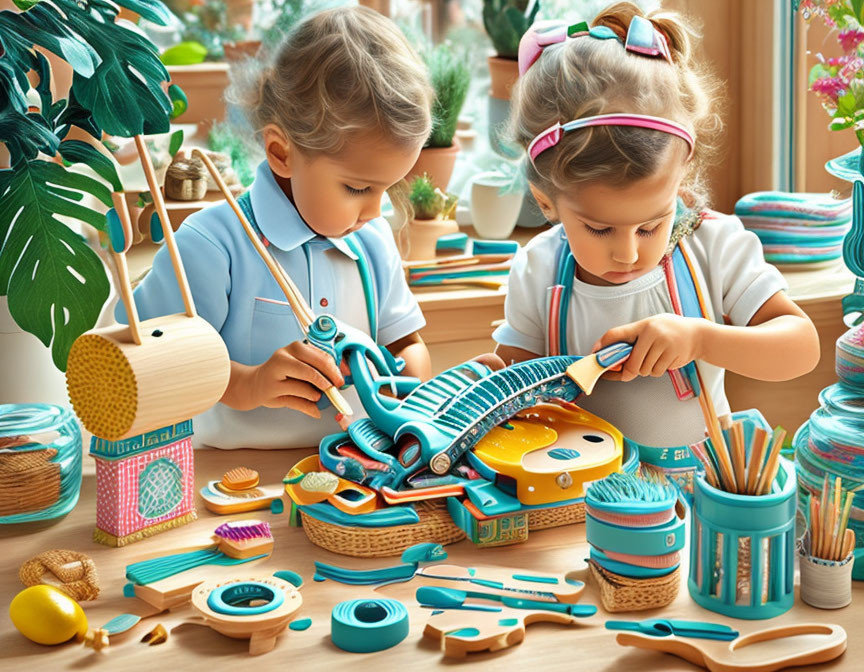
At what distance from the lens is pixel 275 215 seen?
120 cm

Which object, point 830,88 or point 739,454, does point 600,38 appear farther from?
point 739,454

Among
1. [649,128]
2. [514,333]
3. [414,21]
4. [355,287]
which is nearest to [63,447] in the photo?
[355,287]

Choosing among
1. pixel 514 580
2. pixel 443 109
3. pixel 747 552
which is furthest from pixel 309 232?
pixel 443 109

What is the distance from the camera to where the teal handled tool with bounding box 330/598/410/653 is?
0.78 metres

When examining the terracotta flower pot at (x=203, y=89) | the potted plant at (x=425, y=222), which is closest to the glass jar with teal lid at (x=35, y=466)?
the potted plant at (x=425, y=222)

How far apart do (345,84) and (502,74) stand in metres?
0.95

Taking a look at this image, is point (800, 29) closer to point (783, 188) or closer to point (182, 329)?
point (783, 188)

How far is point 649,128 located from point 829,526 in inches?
16.0

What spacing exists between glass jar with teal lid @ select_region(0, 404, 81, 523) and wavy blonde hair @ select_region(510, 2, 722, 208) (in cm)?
54

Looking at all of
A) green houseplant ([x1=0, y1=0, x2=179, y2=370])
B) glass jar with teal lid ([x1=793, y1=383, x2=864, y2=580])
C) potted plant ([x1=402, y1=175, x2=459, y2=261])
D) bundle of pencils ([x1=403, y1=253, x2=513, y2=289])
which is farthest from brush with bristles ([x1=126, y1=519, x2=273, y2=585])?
potted plant ([x1=402, y1=175, x2=459, y2=261])

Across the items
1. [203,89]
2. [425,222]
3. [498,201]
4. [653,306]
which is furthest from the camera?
[203,89]

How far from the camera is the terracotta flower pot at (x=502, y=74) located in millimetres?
1974

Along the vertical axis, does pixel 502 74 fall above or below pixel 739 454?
above

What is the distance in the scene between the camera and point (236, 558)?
3.01ft
